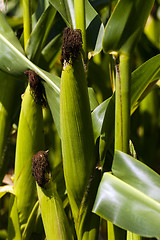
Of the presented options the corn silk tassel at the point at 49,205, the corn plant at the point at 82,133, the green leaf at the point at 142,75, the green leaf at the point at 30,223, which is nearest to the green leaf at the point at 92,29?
the corn plant at the point at 82,133

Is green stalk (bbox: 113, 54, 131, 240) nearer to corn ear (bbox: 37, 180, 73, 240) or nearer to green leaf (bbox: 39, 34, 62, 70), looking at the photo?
corn ear (bbox: 37, 180, 73, 240)

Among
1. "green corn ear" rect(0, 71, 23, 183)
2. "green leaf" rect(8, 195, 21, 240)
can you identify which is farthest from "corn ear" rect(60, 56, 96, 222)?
"green corn ear" rect(0, 71, 23, 183)

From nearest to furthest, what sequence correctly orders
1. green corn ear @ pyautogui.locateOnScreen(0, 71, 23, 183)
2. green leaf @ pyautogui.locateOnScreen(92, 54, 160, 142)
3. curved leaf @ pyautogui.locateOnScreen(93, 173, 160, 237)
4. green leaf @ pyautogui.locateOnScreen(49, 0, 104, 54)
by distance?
curved leaf @ pyautogui.locateOnScreen(93, 173, 160, 237)
green leaf @ pyautogui.locateOnScreen(92, 54, 160, 142)
green leaf @ pyautogui.locateOnScreen(49, 0, 104, 54)
green corn ear @ pyautogui.locateOnScreen(0, 71, 23, 183)

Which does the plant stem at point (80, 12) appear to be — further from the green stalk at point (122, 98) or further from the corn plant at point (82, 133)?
→ the green stalk at point (122, 98)

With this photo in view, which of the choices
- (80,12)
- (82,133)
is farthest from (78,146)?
(80,12)

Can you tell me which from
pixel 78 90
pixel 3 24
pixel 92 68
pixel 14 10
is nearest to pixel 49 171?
pixel 78 90

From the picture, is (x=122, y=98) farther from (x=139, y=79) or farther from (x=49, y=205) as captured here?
(x=49, y=205)

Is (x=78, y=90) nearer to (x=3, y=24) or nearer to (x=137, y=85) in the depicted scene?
(x=137, y=85)
